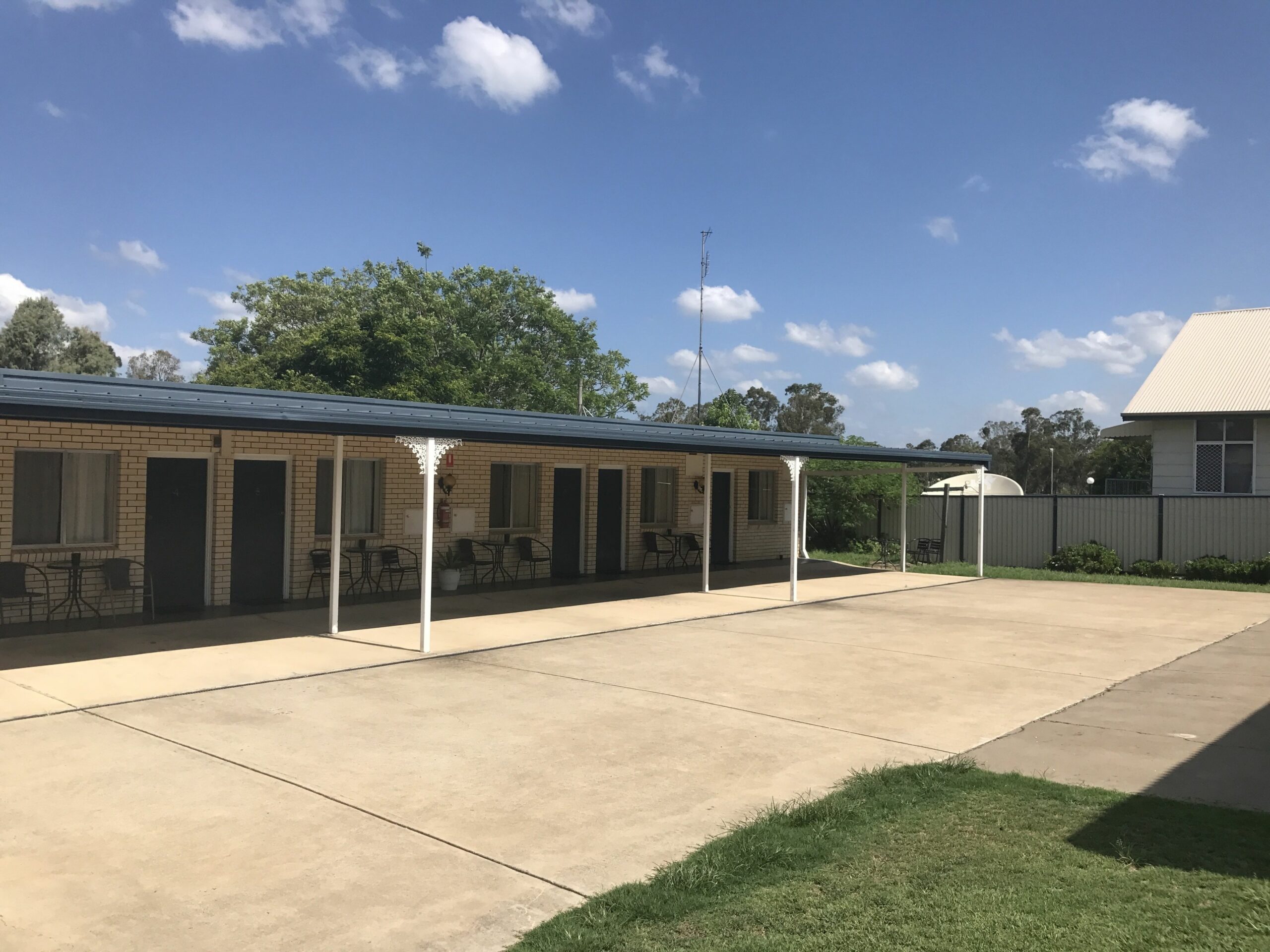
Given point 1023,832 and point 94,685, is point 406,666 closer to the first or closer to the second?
point 94,685

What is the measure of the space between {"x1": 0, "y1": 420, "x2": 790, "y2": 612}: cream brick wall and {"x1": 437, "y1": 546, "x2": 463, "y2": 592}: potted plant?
0.16 meters

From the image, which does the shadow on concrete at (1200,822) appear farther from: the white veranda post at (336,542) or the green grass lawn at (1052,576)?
the green grass lawn at (1052,576)

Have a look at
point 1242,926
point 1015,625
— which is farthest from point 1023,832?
point 1015,625

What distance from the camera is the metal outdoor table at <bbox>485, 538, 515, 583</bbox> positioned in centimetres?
1659

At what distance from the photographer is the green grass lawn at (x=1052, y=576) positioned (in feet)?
62.7

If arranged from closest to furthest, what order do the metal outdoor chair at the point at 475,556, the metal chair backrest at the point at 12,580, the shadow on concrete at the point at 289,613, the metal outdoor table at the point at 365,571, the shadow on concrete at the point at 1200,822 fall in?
1. the shadow on concrete at the point at 1200,822
2. the shadow on concrete at the point at 289,613
3. the metal chair backrest at the point at 12,580
4. the metal outdoor table at the point at 365,571
5. the metal outdoor chair at the point at 475,556

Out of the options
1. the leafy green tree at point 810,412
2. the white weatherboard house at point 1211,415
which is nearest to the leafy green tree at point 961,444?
the leafy green tree at point 810,412

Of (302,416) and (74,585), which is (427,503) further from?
(74,585)

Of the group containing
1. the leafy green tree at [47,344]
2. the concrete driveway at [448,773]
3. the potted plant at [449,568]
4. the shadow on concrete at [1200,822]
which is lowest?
the concrete driveway at [448,773]

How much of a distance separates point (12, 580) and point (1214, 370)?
25.0m

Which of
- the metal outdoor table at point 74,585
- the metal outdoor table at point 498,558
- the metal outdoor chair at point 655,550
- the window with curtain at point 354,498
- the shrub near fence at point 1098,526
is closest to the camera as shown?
the metal outdoor table at point 74,585

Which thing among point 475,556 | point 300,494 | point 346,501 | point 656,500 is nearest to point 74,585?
point 300,494

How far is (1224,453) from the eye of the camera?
2317 cm

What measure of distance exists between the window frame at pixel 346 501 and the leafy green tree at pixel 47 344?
43.5 m
